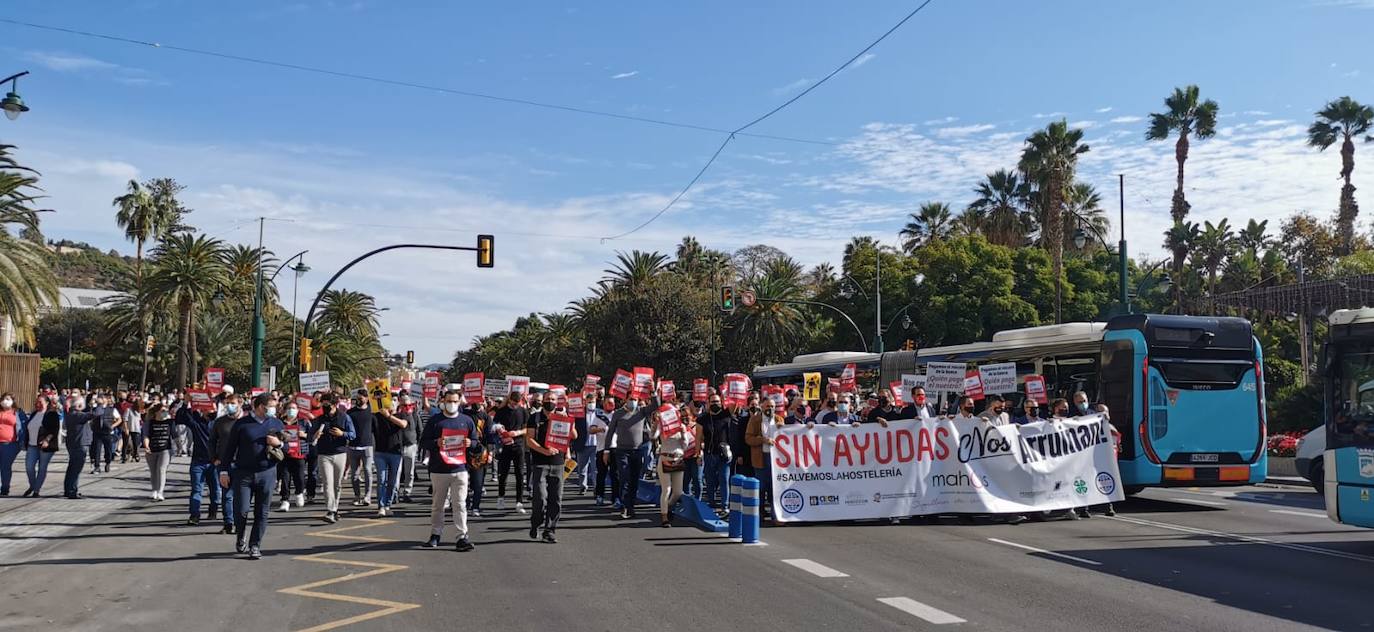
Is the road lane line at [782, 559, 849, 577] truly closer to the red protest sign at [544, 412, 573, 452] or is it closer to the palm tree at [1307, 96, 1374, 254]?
the red protest sign at [544, 412, 573, 452]

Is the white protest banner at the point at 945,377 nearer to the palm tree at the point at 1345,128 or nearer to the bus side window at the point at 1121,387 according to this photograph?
the bus side window at the point at 1121,387

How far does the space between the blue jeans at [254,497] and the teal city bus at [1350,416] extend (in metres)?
11.4

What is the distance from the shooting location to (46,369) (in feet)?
269

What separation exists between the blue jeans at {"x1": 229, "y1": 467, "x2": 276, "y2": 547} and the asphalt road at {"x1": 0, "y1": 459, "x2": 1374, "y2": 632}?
0.36 meters

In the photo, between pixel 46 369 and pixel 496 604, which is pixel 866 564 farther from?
pixel 46 369

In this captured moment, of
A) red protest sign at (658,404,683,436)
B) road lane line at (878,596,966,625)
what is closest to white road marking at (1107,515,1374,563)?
road lane line at (878,596,966,625)

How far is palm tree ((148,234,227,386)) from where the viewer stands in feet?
149

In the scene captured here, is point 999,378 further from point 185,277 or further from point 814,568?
point 185,277

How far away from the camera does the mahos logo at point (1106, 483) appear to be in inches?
625

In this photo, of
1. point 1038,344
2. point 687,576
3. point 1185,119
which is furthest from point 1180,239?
point 687,576

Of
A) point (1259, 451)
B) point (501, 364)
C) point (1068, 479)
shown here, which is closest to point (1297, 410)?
point (1259, 451)

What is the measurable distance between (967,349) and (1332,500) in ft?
43.3

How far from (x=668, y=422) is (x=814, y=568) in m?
4.19

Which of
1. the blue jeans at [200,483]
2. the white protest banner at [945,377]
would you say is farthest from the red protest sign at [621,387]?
the blue jeans at [200,483]
